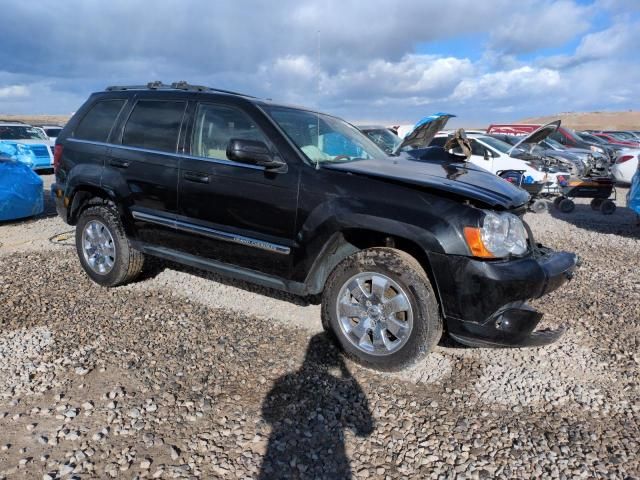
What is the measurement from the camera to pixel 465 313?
3072 mm

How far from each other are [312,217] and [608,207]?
8818 millimetres

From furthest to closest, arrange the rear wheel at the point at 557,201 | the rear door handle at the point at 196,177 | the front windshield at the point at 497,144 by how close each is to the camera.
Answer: the front windshield at the point at 497,144 < the rear wheel at the point at 557,201 < the rear door handle at the point at 196,177

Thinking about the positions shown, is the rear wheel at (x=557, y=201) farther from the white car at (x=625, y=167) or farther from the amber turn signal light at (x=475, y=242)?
the amber turn signal light at (x=475, y=242)

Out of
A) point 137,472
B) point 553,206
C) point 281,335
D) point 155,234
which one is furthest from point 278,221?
point 553,206

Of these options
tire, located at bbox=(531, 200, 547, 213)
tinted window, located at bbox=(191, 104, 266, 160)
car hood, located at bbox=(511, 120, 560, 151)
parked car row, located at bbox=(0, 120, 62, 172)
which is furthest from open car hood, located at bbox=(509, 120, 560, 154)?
parked car row, located at bbox=(0, 120, 62, 172)

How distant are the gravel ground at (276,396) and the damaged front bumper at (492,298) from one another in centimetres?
41

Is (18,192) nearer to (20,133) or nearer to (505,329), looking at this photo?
(505,329)

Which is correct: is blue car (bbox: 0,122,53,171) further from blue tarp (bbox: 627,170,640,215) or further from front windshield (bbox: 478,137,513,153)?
blue tarp (bbox: 627,170,640,215)

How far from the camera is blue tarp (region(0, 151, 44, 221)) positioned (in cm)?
765

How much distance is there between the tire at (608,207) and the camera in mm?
9906

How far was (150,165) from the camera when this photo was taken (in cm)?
430

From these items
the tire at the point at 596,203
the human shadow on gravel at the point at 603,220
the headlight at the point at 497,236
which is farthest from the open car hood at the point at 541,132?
the headlight at the point at 497,236

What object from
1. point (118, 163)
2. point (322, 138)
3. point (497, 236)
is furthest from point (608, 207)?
point (118, 163)

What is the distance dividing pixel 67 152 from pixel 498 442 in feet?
15.5
